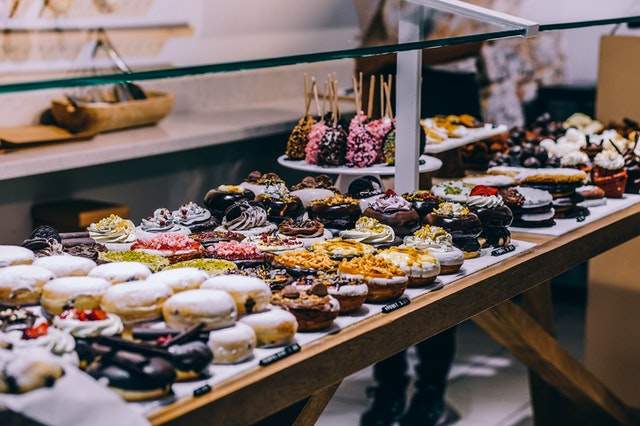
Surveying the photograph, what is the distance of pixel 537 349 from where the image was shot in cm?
321

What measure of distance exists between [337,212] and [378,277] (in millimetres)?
528

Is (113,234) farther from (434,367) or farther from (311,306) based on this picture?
(434,367)

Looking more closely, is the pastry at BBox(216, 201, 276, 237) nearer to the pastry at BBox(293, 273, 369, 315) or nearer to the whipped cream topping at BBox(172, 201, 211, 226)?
the whipped cream topping at BBox(172, 201, 211, 226)

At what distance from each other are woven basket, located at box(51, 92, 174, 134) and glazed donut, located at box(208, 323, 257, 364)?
9.85 feet

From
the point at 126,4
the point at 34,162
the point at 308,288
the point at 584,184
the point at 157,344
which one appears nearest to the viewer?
the point at 157,344

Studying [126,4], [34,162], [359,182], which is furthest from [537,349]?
[126,4]

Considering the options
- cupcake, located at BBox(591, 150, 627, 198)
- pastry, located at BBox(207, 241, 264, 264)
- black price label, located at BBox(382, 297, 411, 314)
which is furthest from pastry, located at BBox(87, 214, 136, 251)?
cupcake, located at BBox(591, 150, 627, 198)

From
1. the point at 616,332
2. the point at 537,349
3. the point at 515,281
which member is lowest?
the point at 616,332

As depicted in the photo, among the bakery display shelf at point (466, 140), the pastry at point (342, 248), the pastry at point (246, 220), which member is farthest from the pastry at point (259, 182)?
the bakery display shelf at point (466, 140)

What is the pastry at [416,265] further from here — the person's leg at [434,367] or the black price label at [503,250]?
the person's leg at [434,367]

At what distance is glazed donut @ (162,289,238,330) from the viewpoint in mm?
1870

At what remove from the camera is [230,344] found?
183 cm

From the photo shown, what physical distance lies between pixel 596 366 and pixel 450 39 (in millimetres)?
2373

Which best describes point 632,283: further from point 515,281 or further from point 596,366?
point 515,281
